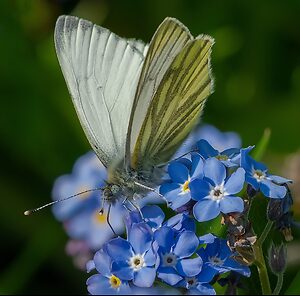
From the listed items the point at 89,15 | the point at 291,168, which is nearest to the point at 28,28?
the point at 89,15

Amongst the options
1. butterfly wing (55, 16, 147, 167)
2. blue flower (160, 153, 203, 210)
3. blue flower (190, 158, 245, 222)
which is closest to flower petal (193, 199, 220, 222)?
blue flower (190, 158, 245, 222)

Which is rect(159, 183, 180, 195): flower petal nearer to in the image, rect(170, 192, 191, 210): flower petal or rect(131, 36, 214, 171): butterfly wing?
rect(170, 192, 191, 210): flower petal

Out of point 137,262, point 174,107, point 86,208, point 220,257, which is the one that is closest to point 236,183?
point 220,257

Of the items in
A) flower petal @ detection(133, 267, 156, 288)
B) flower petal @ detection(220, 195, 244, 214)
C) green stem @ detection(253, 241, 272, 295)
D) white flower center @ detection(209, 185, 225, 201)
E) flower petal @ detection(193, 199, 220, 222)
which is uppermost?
white flower center @ detection(209, 185, 225, 201)

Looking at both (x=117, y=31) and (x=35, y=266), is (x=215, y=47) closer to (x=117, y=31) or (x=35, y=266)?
(x=117, y=31)

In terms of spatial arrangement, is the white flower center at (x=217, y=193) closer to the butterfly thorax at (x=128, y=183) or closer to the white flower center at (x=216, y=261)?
the white flower center at (x=216, y=261)

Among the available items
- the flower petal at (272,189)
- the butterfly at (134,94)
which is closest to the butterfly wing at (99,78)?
the butterfly at (134,94)
